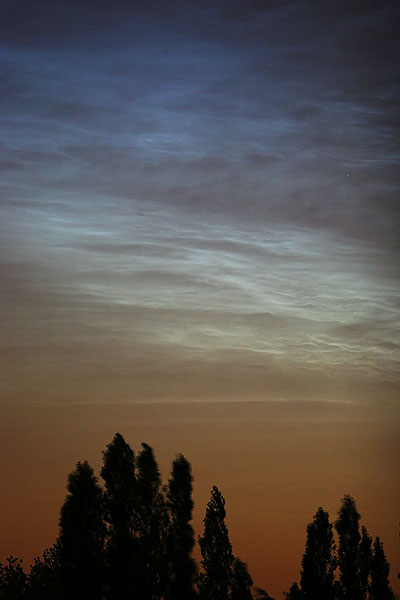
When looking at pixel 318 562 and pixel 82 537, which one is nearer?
pixel 82 537

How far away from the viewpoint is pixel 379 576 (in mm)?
47594

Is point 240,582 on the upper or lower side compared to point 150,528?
lower

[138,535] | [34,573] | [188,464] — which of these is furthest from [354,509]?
[34,573]

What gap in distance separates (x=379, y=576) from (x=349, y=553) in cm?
199

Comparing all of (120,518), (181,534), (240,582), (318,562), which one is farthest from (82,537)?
(318,562)

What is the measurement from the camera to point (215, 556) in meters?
45.8

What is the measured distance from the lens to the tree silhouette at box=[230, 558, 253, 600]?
44.3 metres

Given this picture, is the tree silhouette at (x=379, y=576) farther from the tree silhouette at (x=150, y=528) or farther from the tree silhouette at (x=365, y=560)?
the tree silhouette at (x=150, y=528)

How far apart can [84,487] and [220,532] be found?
26.9ft

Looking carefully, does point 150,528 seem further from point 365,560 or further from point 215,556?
point 365,560

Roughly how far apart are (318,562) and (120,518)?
1241cm

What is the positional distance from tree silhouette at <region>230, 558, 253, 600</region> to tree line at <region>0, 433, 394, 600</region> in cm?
5

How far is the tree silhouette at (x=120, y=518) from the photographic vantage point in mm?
40969

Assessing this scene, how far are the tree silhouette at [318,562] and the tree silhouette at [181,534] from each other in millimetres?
8479
